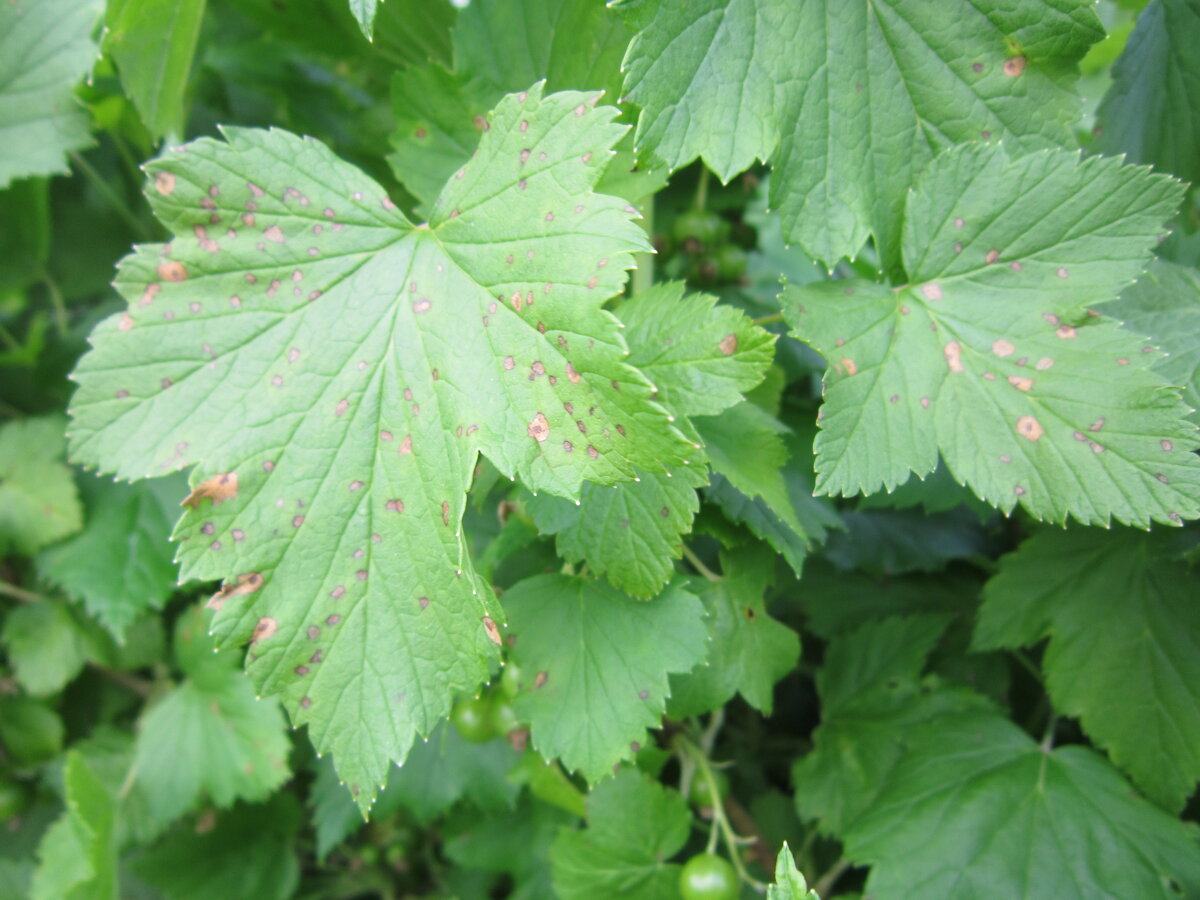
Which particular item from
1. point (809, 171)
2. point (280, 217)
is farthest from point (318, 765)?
point (809, 171)

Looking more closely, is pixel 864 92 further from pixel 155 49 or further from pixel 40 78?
pixel 40 78

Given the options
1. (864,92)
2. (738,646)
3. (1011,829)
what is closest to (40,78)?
(864,92)

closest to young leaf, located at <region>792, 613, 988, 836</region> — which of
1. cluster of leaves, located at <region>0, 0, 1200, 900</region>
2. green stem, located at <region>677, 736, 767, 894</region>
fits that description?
cluster of leaves, located at <region>0, 0, 1200, 900</region>

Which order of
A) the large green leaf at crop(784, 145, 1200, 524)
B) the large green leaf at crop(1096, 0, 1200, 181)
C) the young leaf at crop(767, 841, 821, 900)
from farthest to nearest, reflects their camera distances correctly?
the large green leaf at crop(1096, 0, 1200, 181), the large green leaf at crop(784, 145, 1200, 524), the young leaf at crop(767, 841, 821, 900)

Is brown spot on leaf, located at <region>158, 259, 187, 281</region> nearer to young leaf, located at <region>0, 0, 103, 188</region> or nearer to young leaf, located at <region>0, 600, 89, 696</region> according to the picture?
young leaf, located at <region>0, 0, 103, 188</region>


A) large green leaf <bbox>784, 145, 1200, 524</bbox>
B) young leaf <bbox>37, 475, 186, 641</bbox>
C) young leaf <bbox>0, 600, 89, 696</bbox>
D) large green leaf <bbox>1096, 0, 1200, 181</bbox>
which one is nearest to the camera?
large green leaf <bbox>784, 145, 1200, 524</bbox>

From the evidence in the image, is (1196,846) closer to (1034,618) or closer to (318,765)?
(1034,618)
